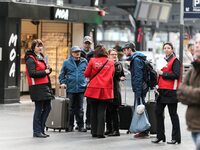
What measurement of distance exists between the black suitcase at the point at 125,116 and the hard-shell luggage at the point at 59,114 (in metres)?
1.08

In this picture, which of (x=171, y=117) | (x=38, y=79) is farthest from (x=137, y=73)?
(x=38, y=79)

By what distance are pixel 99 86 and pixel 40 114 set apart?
1.22m

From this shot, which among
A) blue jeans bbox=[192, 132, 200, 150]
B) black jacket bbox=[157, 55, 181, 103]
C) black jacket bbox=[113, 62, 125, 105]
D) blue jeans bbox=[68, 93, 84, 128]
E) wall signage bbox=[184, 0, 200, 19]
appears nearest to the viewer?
blue jeans bbox=[192, 132, 200, 150]

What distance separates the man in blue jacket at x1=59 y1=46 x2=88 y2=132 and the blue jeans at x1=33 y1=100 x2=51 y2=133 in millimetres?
869

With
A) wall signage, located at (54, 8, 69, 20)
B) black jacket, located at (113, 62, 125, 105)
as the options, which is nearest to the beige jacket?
black jacket, located at (113, 62, 125, 105)

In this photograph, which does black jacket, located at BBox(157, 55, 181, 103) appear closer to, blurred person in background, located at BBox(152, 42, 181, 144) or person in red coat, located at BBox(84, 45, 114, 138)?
blurred person in background, located at BBox(152, 42, 181, 144)

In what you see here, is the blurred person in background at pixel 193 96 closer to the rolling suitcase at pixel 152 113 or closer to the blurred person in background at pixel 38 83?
the blurred person in background at pixel 38 83

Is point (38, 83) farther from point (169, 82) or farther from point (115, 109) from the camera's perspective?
point (169, 82)

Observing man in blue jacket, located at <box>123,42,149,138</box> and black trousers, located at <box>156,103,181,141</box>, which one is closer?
black trousers, located at <box>156,103,181,141</box>

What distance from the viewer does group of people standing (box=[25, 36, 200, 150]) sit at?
476 inches

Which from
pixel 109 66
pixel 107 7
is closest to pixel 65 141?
pixel 109 66

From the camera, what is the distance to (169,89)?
1200 centimetres

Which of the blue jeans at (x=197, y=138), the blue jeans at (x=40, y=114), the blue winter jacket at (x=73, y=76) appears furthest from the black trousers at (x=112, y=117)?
the blue jeans at (x=197, y=138)

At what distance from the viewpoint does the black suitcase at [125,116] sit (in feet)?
44.7
